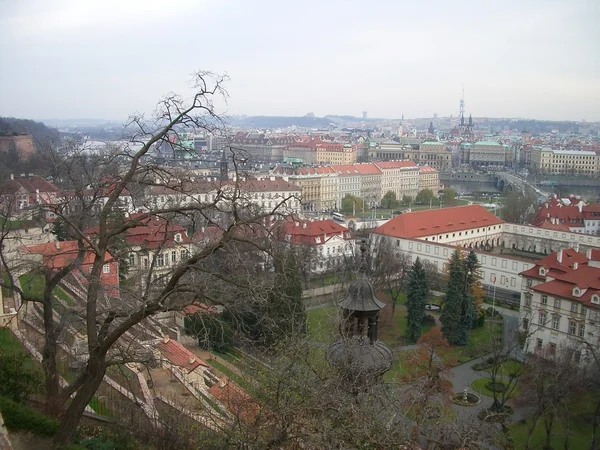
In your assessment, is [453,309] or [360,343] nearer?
[360,343]

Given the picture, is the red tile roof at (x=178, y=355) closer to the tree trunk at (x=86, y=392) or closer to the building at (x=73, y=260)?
the building at (x=73, y=260)

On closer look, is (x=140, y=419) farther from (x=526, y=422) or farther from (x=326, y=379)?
(x=526, y=422)

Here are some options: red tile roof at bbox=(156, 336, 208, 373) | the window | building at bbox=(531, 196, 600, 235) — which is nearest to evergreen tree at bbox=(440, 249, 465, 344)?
the window

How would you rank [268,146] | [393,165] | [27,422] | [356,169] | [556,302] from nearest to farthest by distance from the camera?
1. [27,422]
2. [556,302]
3. [356,169]
4. [393,165]
5. [268,146]

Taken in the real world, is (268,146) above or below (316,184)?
above

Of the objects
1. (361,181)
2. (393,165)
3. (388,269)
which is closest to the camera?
(388,269)

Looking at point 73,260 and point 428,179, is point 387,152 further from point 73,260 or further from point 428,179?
point 73,260

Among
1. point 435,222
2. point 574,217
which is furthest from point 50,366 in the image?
point 574,217

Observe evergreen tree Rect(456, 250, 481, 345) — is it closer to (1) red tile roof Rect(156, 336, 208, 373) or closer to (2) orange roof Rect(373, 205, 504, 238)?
(2) orange roof Rect(373, 205, 504, 238)
